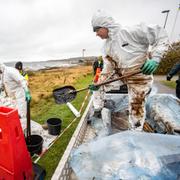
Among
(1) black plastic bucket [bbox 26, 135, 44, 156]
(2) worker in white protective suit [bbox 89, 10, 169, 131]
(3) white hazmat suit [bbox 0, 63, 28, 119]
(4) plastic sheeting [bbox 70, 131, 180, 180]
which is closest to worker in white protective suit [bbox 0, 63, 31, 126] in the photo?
(3) white hazmat suit [bbox 0, 63, 28, 119]

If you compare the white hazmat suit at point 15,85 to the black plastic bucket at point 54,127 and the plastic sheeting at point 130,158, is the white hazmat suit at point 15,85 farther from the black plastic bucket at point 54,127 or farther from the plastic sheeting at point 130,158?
the plastic sheeting at point 130,158

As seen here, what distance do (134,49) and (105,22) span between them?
588mm

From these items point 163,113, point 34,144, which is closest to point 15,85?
point 34,144

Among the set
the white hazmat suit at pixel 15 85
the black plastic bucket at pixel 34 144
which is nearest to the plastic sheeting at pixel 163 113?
the black plastic bucket at pixel 34 144

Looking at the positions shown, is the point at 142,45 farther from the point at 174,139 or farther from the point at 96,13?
the point at 174,139

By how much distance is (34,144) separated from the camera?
2.94 m

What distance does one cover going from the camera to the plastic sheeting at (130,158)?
130cm

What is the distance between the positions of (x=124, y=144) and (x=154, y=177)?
37cm

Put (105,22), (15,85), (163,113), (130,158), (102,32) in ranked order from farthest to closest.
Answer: (15,85)
(163,113)
(102,32)
(105,22)
(130,158)

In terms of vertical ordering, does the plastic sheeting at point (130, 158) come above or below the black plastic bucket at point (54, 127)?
above

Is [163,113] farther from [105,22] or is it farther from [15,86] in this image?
[15,86]

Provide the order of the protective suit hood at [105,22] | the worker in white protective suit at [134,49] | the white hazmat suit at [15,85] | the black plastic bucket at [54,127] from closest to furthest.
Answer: the worker in white protective suit at [134,49], the protective suit hood at [105,22], the white hazmat suit at [15,85], the black plastic bucket at [54,127]

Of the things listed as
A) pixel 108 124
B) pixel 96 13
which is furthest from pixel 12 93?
pixel 96 13

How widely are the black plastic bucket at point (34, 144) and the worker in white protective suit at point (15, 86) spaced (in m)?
0.72
